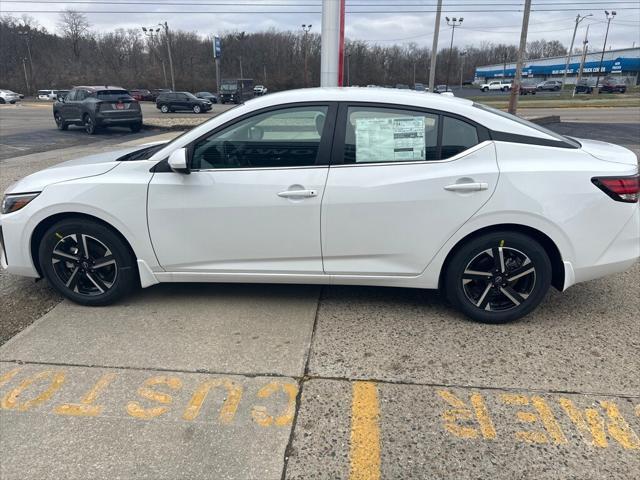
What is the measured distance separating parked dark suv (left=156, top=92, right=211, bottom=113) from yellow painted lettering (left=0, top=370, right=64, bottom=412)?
34.2m

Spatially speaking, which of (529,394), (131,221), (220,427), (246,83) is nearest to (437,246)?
(529,394)

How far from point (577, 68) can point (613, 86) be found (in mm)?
38153

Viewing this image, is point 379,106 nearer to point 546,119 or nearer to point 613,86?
point 546,119

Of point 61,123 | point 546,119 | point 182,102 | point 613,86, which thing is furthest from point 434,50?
point 613,86

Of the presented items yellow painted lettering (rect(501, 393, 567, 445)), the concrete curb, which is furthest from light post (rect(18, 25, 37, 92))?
yellow painted lettering (rect(501, 393, 567, 445))

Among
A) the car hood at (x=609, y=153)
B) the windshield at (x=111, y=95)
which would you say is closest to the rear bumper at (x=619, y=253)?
the car hood at (x=609, y=153)

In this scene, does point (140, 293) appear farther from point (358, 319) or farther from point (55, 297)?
point (358, 319)

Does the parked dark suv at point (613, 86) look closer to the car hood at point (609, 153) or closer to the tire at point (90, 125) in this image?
the tire at point (90, 125)

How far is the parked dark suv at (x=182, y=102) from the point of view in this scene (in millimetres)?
34625

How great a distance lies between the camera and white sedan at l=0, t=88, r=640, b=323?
126 inches

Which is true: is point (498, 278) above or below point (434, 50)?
below

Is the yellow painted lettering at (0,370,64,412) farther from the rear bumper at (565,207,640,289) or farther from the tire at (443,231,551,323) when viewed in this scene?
the rear bumper at (565,207,640,289)

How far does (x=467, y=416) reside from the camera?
8.18ft

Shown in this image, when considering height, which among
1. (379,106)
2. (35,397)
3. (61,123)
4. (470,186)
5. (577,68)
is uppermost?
(577,68)
